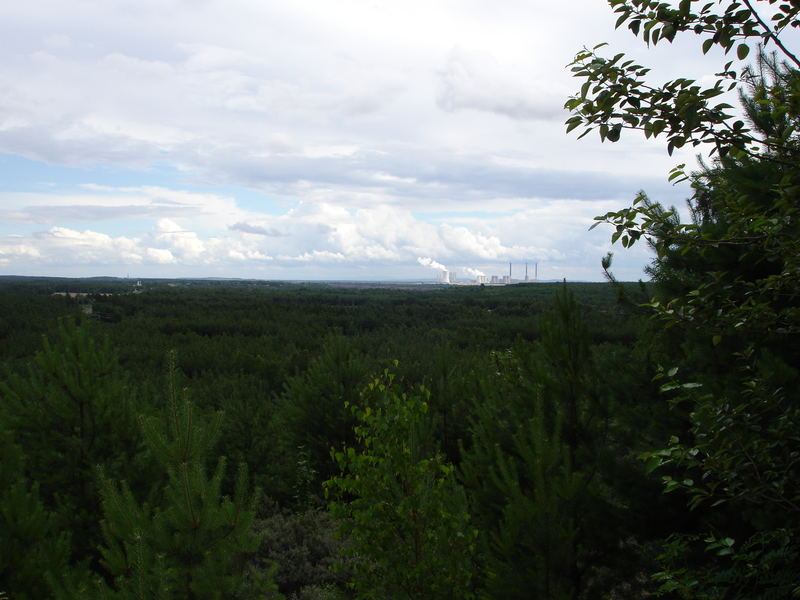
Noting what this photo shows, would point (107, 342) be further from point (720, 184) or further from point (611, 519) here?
point (720, 184)

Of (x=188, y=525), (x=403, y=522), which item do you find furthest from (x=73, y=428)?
(x=403, y=522)

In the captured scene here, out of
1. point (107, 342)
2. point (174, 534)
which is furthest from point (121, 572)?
point (107, 342)

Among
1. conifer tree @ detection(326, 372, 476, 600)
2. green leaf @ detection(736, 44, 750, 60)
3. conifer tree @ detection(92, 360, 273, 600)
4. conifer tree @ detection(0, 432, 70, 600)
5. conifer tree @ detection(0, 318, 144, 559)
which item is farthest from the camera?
conifer tree @ detection(0, 318, 144, 559)

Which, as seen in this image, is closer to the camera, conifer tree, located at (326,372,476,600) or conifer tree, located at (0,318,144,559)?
conifer tree, located at (326,372,476,600)

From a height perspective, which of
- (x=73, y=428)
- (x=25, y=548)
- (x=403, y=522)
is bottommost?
(x=25, y=548)

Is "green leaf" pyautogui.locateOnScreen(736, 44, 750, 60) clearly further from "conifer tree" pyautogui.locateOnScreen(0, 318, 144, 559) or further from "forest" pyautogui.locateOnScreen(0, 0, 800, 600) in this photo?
"conifer tree" pyautogui.locateOnScreen(0, 318, 144, 559)

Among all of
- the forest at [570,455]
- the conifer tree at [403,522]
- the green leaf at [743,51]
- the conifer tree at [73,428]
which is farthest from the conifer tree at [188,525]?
the green leaf at [743,51]

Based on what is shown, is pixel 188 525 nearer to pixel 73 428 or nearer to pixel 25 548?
pixel 25 548

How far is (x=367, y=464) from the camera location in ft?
14.8

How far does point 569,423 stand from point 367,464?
2669 mm

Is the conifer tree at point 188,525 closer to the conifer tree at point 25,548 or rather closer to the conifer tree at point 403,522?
the conifer tree at point 403,522

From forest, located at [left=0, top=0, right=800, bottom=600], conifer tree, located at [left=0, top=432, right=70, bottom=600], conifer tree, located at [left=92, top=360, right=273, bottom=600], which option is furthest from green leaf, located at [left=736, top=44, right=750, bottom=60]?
conifer tree, located at [left=0, top=432, right=70, bottom=600]

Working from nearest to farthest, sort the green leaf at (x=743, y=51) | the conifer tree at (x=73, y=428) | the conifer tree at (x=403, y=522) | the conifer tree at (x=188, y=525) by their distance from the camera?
the green leaf at (x=743, y=51), the conifer tree at (x=188, y=525), the conifer tree at (x=403, y=522), the conifer tree at (x=73, y=428)

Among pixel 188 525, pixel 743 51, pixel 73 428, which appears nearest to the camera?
pixel 743 51
